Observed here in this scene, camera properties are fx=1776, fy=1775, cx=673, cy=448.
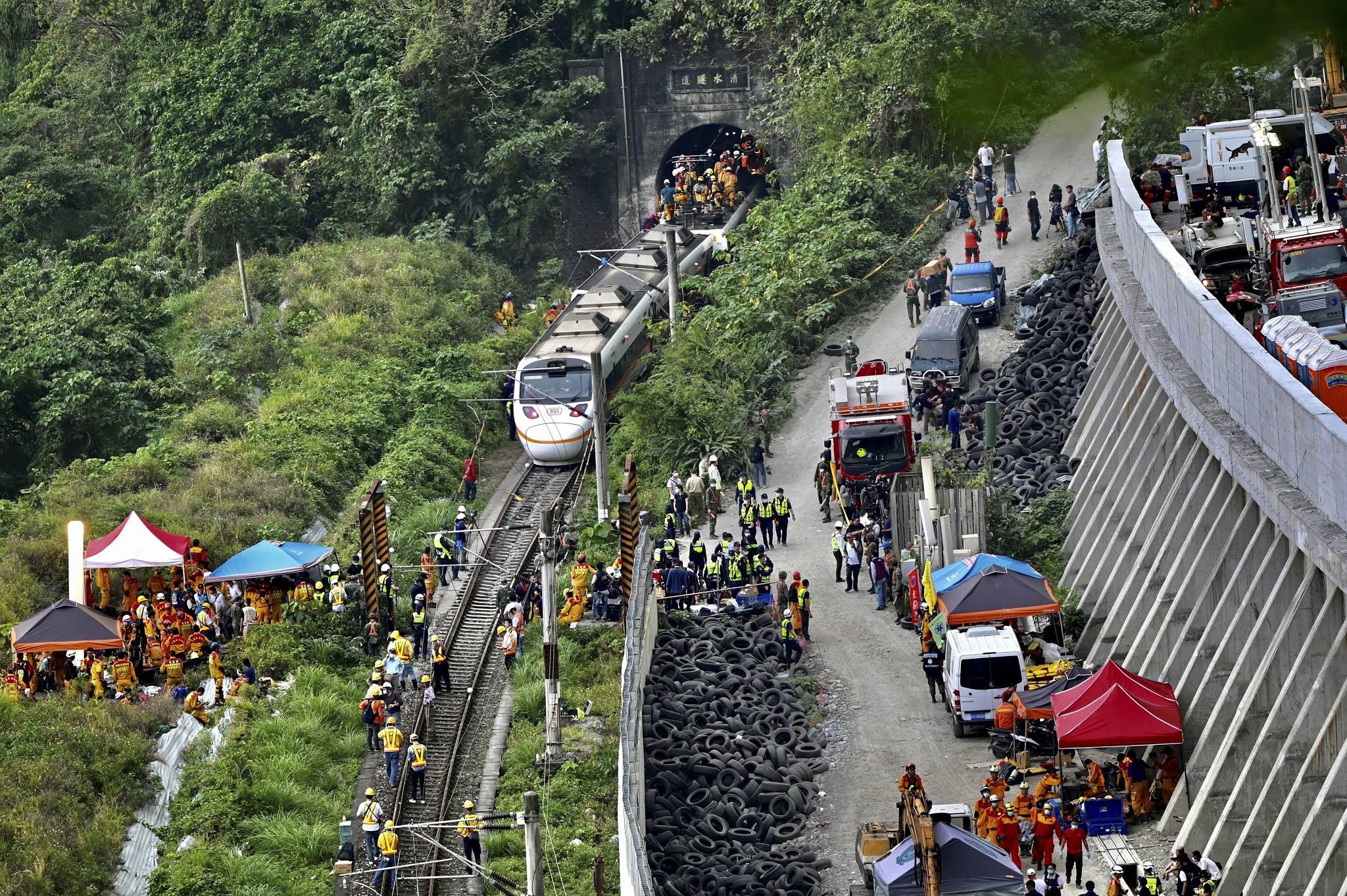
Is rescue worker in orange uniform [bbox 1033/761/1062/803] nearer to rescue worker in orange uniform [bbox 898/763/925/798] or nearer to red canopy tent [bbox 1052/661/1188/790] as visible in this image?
red canopy tent [bbox 1052/661/1188/790]

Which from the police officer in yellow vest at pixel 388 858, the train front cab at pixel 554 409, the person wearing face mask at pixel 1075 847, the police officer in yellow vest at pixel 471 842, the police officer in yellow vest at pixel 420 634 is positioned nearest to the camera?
the person wearing face mask at pixel 1075 847

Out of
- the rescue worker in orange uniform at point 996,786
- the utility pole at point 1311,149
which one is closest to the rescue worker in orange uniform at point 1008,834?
the rescue worker in orange uniform at point 996,786

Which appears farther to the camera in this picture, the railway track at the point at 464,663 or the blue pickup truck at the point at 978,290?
the blue pickup truck at the point at 978,290

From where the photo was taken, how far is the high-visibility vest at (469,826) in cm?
2305

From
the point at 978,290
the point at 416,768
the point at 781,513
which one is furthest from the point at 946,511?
the point at 978,290

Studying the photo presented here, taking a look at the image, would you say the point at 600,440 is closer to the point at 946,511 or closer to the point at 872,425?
the point at 872,425

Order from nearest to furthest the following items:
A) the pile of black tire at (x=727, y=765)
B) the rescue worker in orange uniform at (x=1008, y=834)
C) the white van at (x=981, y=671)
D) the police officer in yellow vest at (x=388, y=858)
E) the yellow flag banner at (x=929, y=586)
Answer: the rescue worker in orange uniform at (x=1008, y=834) → the pile of black tire at (x=727, y=765) → the police officer in yellow vest at (x=388, y=858) → the white van at (x=981, y=671) → the yellow flag banner at (x=929, y=586)

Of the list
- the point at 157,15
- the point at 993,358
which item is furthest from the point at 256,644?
the point at 157,15

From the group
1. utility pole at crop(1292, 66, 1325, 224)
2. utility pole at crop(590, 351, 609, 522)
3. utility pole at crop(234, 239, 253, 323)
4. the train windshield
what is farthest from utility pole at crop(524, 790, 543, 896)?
utility pole at crop(234, 239, 253, 323)

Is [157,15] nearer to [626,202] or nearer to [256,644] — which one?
[626,202]

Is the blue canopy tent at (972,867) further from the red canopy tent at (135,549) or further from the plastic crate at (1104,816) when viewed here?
the red canopy tent at (135,549)

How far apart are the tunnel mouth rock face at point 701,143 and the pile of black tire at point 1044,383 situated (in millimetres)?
21662

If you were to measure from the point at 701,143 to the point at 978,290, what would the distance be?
23.2m

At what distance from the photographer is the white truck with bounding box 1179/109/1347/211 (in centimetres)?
3588
